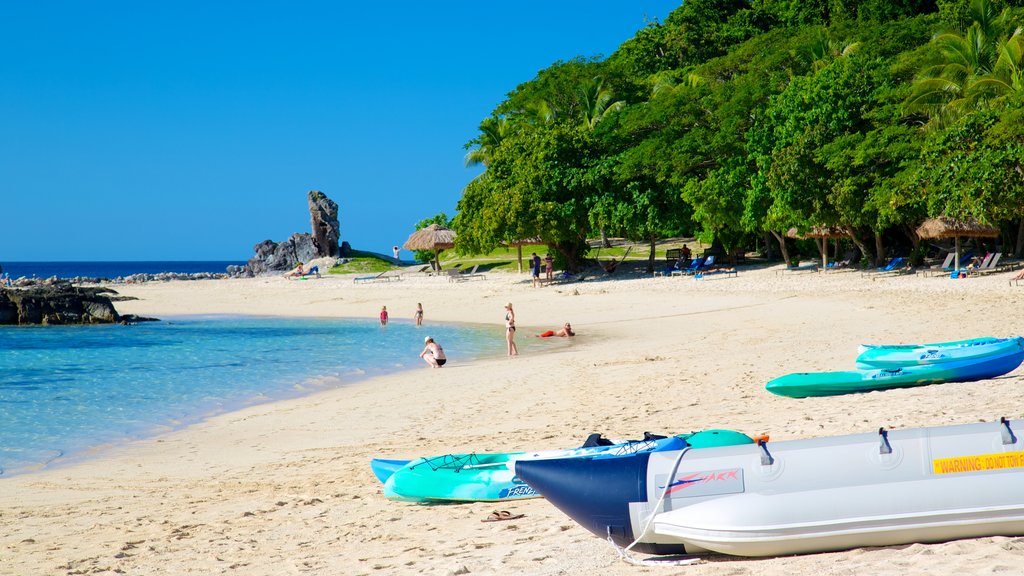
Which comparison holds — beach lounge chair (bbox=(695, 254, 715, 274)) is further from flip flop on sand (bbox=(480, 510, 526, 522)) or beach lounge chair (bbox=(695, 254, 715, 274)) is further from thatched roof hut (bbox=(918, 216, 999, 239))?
flip flop on sand (bbox=(480, 510, 526, 522))

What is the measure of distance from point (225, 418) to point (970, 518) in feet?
33.9

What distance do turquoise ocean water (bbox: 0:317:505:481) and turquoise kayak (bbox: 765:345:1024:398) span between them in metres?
8.30

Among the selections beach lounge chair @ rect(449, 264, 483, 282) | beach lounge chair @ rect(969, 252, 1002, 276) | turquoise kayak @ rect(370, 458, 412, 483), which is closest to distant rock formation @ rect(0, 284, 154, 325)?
beach lounge chair @ rect(449, 264, 483, 282)

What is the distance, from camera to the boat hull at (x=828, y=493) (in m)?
4.40

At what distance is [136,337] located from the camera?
87.8 feet

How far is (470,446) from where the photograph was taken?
8.76 metres

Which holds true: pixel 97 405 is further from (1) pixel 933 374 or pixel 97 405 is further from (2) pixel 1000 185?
(2) pixel 1000 185

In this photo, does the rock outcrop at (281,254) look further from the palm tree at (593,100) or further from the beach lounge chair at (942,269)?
the beach lounge chair at (942,269)

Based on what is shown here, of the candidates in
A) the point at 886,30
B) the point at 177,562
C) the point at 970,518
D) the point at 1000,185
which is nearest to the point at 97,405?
the point at 177,562

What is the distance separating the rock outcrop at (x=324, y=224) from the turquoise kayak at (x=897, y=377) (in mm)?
47502

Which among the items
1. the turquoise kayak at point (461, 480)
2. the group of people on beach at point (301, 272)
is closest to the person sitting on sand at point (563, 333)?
the turquoise kayak at point (461, 480)

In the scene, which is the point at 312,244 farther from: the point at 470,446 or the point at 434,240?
the point at 470,446

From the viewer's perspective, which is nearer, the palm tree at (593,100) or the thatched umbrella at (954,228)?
the thatched umbrella at (954,228)

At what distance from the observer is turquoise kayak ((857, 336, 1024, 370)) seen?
31.2ft
